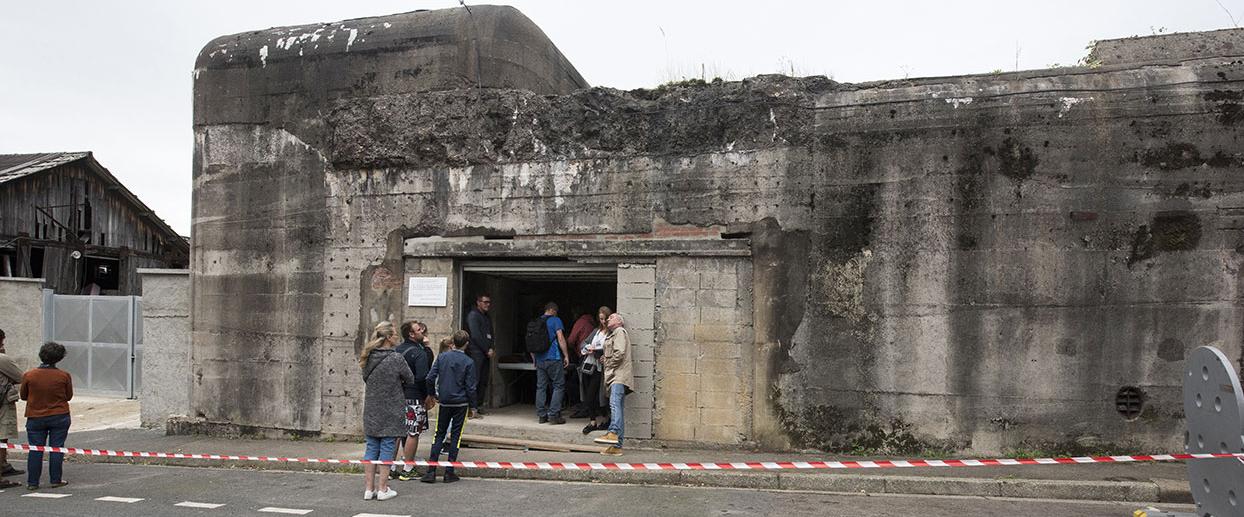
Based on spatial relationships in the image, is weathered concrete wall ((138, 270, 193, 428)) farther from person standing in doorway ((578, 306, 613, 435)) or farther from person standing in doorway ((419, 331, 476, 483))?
person standing in doorway ((578, 306, 613, 435))

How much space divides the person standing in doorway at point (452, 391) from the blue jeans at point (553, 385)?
207cm

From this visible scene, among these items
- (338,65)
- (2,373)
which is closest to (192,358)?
(2,373)

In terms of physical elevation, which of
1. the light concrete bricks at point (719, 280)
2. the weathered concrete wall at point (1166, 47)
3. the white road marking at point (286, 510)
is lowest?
the white road marking at point (286, 510)

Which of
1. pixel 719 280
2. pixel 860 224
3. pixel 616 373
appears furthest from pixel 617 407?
pixel 860 224

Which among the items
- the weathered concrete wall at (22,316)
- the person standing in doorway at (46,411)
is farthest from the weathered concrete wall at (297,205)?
the weathered concrete wall at (22,316)

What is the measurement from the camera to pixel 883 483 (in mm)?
7344

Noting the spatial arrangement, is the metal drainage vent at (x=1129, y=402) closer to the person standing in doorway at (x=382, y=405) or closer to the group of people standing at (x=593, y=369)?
the group of people standing at (x=593, y=369)

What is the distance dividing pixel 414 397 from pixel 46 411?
360 cm

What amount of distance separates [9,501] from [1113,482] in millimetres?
9830

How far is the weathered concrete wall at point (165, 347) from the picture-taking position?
1153 cm

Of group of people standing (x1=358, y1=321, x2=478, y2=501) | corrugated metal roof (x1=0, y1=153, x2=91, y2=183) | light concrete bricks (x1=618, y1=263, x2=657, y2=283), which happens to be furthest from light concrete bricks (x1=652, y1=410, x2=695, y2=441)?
corrugated metal roof (x1=0, y1=153, x2=91, y2=183)

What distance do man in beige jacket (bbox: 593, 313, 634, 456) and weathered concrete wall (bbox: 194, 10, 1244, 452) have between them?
0.45m

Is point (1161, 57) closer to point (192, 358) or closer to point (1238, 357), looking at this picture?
point (1238, 357)

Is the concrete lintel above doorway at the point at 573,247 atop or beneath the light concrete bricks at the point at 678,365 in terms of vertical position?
atop
